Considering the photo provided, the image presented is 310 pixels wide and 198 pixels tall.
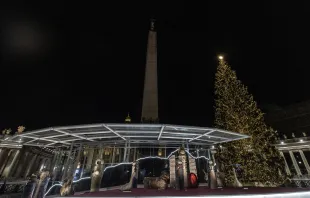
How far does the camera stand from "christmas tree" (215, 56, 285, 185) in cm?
1480

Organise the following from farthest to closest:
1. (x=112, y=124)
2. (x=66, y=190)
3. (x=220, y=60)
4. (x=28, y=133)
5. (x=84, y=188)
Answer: (x=220, y=60)
(x=84, y=188)
(x=28, y=133)
(x=112, y=124)
(x=66, y=190)

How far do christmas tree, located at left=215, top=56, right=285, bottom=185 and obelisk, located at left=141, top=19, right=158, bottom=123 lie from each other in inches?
310

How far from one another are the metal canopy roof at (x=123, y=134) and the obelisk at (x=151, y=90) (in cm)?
592

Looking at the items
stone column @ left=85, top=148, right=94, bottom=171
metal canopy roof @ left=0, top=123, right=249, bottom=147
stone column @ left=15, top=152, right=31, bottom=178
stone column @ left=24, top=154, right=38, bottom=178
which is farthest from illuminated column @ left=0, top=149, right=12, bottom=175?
stone column @ left=85, top=148, right=94, bottom=171

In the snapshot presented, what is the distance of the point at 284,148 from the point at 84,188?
33587 millimetres

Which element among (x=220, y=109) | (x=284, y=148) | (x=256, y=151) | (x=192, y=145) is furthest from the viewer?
(x=284, y=148)

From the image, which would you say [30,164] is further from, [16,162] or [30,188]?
[30,188]

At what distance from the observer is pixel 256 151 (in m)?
15.8

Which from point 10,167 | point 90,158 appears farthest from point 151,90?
point 10,167

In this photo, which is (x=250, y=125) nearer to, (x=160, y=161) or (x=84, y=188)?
(x=160, y=161)

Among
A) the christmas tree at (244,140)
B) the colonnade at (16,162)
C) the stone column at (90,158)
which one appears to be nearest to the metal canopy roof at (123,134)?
the stone column at (90,158)

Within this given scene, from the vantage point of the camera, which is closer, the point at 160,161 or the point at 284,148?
the point at 160,161

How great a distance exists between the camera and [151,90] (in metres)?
19.2

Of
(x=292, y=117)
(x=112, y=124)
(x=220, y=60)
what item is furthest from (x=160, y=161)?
(x=292, y=117)
